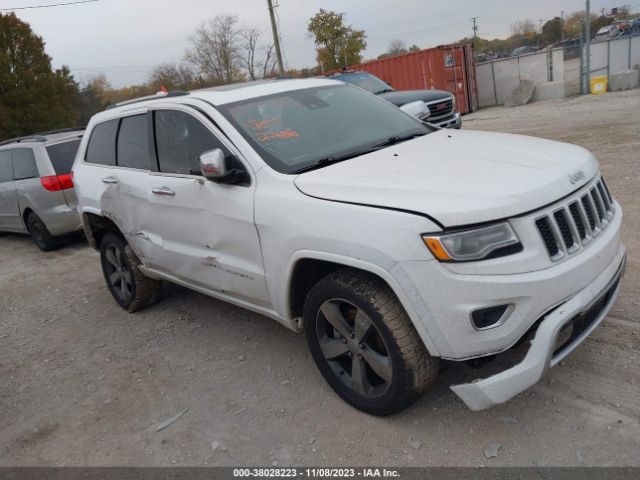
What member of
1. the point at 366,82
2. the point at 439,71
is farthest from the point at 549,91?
the point at 366,82

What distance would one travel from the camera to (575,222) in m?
2.64

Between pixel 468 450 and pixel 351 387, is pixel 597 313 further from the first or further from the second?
pixel 351 387

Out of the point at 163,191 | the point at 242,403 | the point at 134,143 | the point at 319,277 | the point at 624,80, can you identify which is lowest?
the point at 624,80

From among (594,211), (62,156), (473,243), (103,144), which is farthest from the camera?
(62,156)

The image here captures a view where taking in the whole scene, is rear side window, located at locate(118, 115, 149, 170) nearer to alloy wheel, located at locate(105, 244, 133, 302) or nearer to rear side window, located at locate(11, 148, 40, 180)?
alloy wheel, located at locate(105, 244, 133, 302)

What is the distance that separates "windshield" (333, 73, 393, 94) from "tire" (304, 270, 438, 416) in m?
9.21

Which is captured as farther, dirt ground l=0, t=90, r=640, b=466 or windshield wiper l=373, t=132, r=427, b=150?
windshield wiper l=373, t=132, r=427, b=150

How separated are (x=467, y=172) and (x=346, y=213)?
645 millimetres

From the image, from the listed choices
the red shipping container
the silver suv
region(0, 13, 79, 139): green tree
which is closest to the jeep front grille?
the silver suv

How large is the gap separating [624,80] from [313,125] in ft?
60.7

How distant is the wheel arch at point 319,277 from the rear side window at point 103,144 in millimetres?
2460

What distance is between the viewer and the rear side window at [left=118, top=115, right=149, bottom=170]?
13.9ft

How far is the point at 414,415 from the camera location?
296 centimetres

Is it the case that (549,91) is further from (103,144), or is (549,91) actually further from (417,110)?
(103,144)
